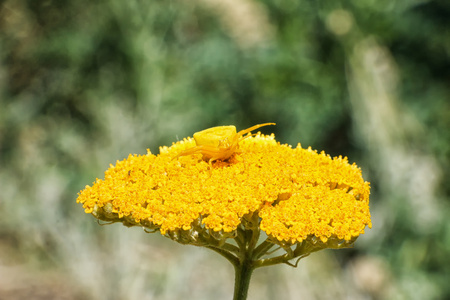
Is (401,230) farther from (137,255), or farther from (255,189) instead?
(255,189)

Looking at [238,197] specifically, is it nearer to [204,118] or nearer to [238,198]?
[238,198]

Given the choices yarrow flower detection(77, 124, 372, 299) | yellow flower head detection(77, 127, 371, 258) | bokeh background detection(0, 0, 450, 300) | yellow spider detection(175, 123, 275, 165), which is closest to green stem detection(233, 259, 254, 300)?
yarrow flower detection(77, 124, 372, 299)

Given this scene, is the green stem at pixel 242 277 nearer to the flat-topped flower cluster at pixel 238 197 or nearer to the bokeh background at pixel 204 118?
the flat-topped flower cluster at pixel 238 197

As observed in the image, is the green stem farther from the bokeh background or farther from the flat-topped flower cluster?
the bokeh background

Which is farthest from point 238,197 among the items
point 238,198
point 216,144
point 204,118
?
point 204,118

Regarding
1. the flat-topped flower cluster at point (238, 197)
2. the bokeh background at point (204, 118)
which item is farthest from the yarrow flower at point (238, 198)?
the bokeh background at point (204, 118)

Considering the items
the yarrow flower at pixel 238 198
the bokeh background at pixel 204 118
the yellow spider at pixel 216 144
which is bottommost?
the yarrow flower at pixel 238 198

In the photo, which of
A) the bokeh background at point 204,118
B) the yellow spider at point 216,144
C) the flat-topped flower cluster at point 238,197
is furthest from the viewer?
the bokeh background at point 204,118

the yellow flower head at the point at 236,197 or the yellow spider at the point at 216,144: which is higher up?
the yellow spider at the point at 216,144

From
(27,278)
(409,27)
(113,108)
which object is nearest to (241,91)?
(113,108)
